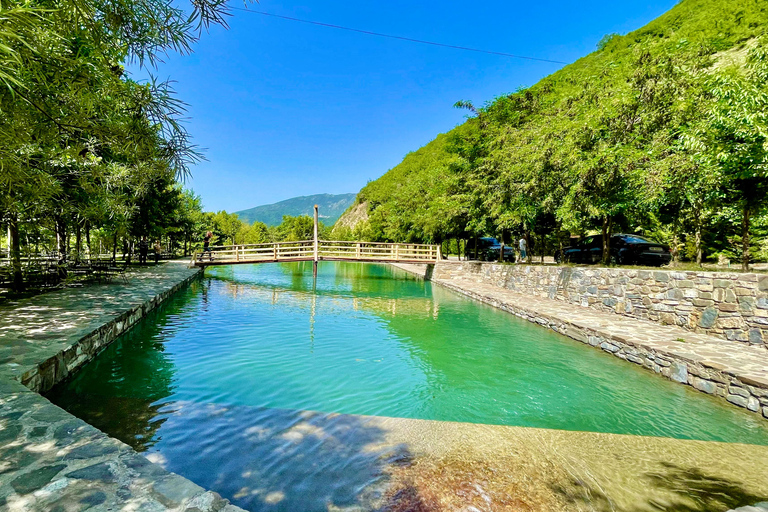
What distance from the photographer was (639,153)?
403 inches

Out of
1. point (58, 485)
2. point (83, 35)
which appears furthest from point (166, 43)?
point (58, 485)

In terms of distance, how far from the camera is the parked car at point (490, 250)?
2457 centimetres

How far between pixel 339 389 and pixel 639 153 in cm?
994

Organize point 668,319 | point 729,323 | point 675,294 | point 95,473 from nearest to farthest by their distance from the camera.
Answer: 1. point 95,473
2. point 729,323
3. point 675,294
4. point 668,319

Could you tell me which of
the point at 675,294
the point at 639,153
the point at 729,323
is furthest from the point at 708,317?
the point at 639,153

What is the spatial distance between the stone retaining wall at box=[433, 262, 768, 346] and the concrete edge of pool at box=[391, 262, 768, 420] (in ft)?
0.95

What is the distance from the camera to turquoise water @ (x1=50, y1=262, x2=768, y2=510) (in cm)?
411

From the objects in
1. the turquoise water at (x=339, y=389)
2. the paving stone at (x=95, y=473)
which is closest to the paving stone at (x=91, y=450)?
the paving stone at (x=95, y=473)

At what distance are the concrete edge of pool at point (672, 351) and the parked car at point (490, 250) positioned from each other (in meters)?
13.3

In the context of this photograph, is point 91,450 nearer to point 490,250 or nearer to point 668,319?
point 668,319

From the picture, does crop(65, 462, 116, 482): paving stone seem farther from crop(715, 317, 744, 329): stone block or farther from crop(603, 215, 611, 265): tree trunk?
crop(603, 215, 611, 265): tree trunk

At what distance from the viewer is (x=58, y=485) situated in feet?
7.59

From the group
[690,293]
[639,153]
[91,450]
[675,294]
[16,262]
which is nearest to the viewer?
[91,450]

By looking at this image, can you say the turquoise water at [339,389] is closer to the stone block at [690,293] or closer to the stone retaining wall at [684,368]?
the stone retaining wall at [684,368]
